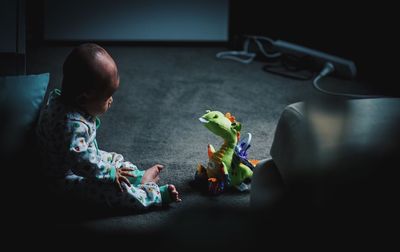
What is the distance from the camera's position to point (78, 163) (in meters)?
1.24

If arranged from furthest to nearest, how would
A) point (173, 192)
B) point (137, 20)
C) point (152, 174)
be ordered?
1. point (137, 20)
2. point (152, 174)
3. point (173, 192)

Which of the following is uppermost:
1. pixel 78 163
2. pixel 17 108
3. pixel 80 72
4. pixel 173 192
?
pixel 80 72

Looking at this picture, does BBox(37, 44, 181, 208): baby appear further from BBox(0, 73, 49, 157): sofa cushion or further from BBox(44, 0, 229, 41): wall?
BBox(44, 0, 229, 41): wall

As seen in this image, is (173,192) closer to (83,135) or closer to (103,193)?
(103,193)

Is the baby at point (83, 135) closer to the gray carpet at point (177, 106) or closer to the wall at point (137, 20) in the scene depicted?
the gray carpet at point (177, 106)

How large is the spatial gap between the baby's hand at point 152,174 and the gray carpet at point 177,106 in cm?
5

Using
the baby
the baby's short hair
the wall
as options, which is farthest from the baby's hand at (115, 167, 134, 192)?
the wall

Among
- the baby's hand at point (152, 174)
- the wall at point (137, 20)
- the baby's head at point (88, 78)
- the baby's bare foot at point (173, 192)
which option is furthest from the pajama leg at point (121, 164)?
the wall at point (137, 20)

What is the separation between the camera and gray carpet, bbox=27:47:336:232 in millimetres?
1456

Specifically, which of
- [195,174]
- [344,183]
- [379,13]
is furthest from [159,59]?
[344,183]

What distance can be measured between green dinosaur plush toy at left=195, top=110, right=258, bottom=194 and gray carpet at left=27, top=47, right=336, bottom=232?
4 centimetres

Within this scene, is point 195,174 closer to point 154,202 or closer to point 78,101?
point 154,202

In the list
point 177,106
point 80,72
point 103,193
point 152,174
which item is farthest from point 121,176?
point 177,106

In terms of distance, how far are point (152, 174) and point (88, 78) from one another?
379 mm
